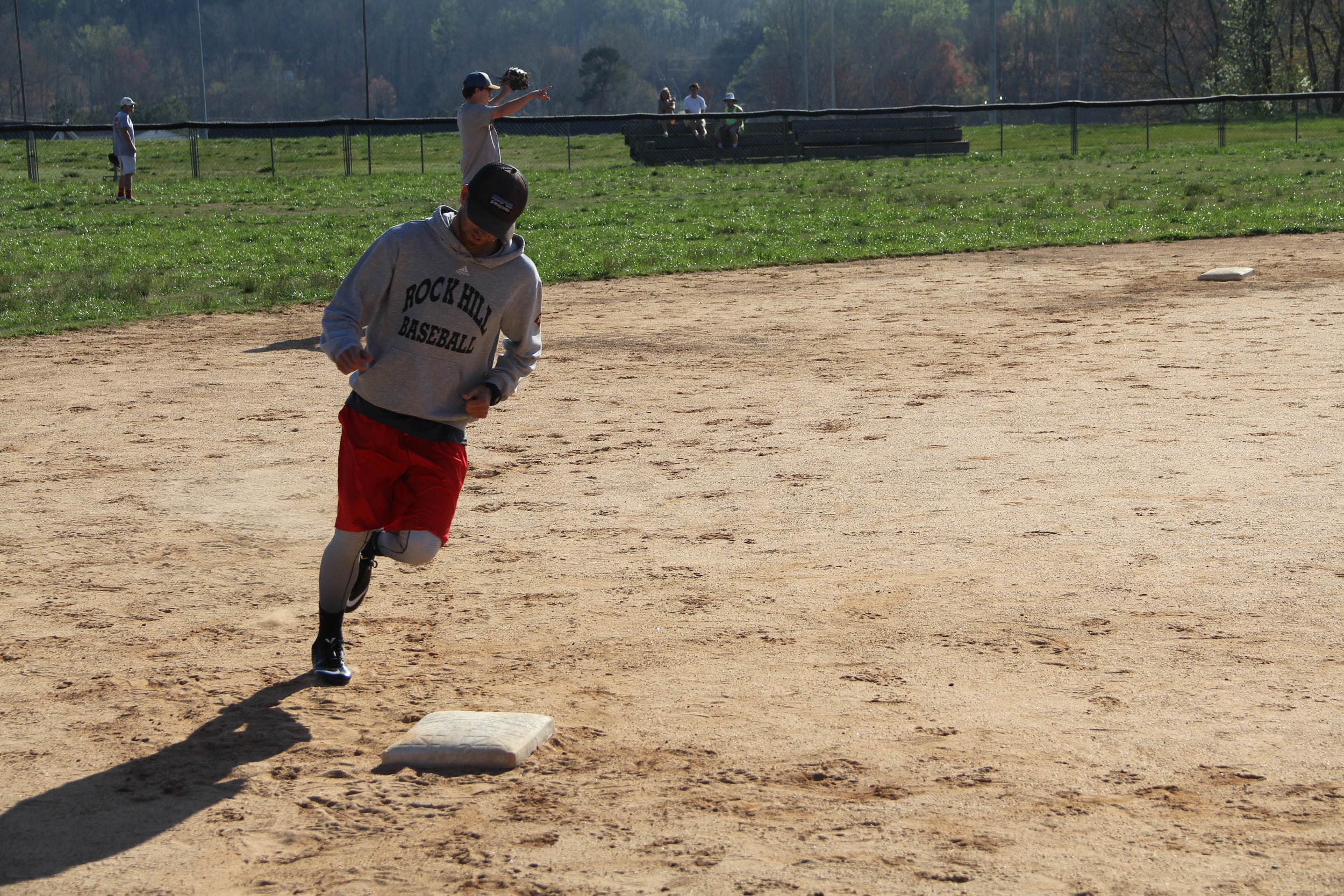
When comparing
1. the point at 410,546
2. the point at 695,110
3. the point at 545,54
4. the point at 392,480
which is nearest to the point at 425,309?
the point at 392,480

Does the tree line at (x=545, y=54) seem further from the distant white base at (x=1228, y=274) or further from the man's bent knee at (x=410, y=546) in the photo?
the man's bent knee at (x=410, y=546)

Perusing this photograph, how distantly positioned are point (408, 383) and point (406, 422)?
0.13 m

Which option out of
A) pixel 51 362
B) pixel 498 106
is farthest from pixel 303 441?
pixel 51 362

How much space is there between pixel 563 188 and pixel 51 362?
1531 centimetres

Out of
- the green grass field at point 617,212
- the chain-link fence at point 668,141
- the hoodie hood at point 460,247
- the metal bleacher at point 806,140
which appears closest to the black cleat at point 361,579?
the hoodie hood at point 460,247

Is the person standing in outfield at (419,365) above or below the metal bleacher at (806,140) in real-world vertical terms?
below

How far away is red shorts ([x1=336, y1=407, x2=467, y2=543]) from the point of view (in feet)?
14.3

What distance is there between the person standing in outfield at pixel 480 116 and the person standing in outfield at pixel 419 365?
5.34 meters

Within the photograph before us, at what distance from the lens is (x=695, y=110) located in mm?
32469

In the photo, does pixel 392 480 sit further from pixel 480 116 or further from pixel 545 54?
pixel 545 54

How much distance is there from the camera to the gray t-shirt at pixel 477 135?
9.63 metres

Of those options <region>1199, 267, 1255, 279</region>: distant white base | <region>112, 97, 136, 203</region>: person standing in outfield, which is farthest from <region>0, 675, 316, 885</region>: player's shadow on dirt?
<region>112, 97, 136, 203</region>: person standing in outfield

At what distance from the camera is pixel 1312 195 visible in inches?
839

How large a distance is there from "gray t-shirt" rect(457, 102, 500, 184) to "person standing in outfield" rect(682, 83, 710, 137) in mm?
20938
